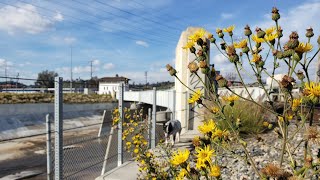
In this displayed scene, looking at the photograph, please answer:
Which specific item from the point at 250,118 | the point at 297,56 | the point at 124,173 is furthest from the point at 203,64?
the point at 250,118

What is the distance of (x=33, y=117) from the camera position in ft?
91.0

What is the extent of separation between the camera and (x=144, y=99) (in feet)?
80.9

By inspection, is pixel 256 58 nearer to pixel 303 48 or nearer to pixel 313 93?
pixel 303 48

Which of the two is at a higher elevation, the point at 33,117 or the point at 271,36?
the point at 271,36

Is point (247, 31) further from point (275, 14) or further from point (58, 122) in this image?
point (58, 122)

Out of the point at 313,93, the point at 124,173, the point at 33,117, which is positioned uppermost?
the point at 313,93

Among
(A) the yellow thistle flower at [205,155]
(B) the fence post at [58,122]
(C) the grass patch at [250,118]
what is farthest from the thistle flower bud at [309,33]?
(C) the grass patch at [250,118]

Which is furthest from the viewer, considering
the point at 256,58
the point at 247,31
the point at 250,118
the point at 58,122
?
the point at 250,118

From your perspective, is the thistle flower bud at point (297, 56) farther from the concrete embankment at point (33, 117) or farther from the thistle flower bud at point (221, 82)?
the concrete embankment at point (33, 117)

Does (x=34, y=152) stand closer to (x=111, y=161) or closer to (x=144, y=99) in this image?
(x=111, y=161)

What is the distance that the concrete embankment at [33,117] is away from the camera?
76.9ft

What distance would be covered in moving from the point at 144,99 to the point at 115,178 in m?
19.3

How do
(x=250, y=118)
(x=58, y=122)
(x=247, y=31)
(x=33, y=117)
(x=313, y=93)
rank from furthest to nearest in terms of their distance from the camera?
(x=33, y=117) < (x=250, y=118) < (x=58, y=122) < (x=247, y=31) < (x=313, y=93)

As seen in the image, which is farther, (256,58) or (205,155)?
(256,58)
